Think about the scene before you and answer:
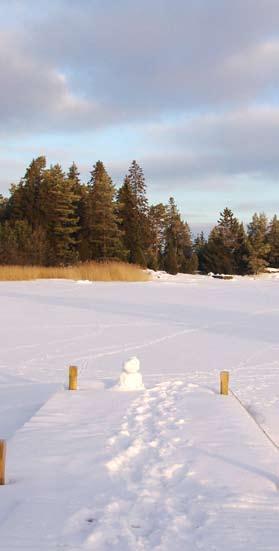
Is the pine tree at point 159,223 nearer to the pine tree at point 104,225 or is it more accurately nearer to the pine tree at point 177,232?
the pine tree at point 177,232

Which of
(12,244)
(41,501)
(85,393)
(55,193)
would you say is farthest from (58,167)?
(41,501)

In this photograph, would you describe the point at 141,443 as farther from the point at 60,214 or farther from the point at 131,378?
the point at 60,214

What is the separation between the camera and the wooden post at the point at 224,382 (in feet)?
23.0

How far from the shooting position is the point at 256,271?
60.4m

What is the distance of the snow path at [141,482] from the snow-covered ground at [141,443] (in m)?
0.01

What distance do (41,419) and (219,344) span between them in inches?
231

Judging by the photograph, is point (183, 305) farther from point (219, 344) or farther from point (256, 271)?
point (256, 271)

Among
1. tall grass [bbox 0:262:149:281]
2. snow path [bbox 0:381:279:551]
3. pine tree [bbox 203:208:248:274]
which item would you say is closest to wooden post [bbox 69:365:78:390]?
snow path [bbox 0:381:279:551]

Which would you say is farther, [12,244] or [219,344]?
[12,244]

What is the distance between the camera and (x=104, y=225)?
Answer: 1775 inches

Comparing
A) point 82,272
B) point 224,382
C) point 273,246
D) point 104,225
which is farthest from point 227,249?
point 224,382

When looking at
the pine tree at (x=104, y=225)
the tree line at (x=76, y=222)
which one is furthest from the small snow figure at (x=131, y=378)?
the pine tree at (x=104, y=225)

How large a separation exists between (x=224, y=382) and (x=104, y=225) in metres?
38.7

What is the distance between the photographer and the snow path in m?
3.24
